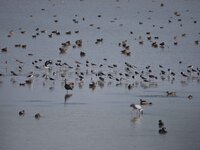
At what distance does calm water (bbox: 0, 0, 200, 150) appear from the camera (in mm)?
29453

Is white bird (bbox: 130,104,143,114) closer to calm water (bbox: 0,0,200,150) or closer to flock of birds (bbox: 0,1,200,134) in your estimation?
calm water (bbox: 0,0,200,150)

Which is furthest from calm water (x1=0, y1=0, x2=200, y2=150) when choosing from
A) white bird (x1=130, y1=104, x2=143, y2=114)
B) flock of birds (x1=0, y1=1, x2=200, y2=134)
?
white bird (x1=130, y1=104, x2=143, y2=114)

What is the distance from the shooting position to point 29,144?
27969mm

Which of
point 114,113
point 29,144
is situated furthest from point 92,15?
point 29,144

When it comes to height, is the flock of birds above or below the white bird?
above

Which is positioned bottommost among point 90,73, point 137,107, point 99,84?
point 137,107

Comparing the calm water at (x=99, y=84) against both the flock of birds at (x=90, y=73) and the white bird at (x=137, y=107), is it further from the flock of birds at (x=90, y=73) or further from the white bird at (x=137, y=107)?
the white bird at (x=137, y=107)

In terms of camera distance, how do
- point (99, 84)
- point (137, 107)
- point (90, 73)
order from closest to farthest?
point (137, 107)
point (99, 84)
point (90, 73)

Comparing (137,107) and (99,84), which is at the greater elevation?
(99,84)

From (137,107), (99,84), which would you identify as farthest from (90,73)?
(137,107)

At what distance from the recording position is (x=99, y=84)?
1629 inches

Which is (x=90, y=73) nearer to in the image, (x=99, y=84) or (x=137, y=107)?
(x=99, y=84)

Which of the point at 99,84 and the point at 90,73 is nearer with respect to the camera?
the point at 99,84

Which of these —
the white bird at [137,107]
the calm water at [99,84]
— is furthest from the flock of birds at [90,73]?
the white bird at [137,107]
